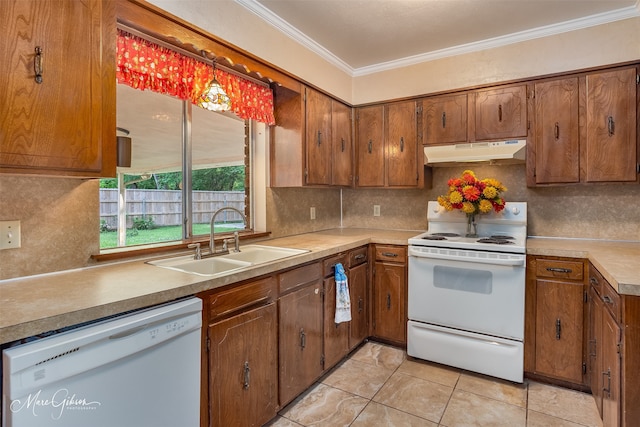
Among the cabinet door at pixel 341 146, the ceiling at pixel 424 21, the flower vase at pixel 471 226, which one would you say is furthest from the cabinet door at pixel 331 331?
the ceiling at pixel 424 21

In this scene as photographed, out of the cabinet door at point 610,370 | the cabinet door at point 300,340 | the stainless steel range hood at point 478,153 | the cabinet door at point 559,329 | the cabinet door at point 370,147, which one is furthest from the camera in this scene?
the cabinet door at point 370,147

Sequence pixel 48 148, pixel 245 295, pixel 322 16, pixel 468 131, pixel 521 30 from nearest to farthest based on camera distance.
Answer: pixel 48 148, pixel 245 295, pixel 322 16, pixel 521 30, pixel 468 131

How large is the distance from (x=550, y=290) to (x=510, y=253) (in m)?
0.35

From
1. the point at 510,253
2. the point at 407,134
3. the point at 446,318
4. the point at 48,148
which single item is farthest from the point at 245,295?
the point at 407,134

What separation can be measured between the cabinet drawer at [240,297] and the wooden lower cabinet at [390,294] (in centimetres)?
126

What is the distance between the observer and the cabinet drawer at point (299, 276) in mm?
1972

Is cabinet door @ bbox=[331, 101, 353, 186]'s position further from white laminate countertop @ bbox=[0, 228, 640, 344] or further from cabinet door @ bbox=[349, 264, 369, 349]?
white laminate countertop @ bbox=[0, 228, 640, 344]

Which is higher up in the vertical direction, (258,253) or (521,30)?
(521,30)

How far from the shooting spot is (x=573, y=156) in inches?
99.3

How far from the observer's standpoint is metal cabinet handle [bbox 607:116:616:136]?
94.4 inches

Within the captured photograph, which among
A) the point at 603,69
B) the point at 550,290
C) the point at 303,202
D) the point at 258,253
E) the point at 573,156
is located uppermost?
the point at 603,69

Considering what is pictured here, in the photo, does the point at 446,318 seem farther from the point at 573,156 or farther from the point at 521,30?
the point at 521,30

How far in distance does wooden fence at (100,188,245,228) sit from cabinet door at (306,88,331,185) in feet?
2.06

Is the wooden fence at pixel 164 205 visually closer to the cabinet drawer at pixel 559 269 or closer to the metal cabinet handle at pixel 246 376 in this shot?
the metal cabinet handle at pixel 246 376
